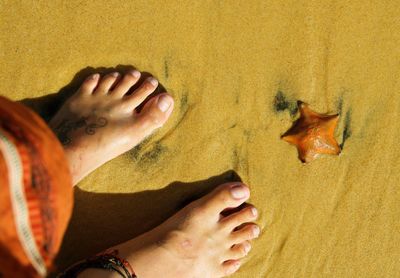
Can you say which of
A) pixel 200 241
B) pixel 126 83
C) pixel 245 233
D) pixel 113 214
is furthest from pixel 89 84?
pixel 245 233

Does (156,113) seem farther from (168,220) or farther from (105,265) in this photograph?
(105,265)

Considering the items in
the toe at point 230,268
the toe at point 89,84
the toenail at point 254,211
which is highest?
the toe at point 89,84

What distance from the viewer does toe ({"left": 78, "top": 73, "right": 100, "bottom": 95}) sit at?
8.80ft

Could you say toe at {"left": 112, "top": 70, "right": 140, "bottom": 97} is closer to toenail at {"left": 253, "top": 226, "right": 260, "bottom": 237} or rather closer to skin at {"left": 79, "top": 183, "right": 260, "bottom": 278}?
skin at {"left": 79, "top": 183, "right": 260, "bottom": 278}

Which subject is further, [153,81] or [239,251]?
[239,251]

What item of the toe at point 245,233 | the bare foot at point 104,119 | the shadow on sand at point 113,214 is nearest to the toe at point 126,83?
the bare foot at point 104,119

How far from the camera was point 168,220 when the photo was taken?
108 inches

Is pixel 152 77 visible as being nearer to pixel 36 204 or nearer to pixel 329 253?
pixel 36 204

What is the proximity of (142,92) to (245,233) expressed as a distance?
3.30 ft

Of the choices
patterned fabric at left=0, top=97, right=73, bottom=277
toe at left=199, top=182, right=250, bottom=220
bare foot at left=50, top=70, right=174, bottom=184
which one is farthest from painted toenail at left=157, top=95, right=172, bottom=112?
patterned fabric at left=0, top=97, right=73, bottom=277

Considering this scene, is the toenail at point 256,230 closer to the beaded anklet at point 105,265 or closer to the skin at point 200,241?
the skin at point 200,241

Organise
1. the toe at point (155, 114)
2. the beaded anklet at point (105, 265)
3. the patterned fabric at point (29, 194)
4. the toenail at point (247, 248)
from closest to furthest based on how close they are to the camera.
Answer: the patterned fabric at point (29, 194) < the beaded anklet at point (105, 265) < the toe at point (155, 114) < the toenail at point (247, 248)

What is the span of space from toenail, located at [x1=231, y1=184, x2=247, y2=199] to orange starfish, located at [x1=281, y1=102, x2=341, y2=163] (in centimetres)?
36

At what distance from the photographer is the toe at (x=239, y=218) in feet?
8.92
